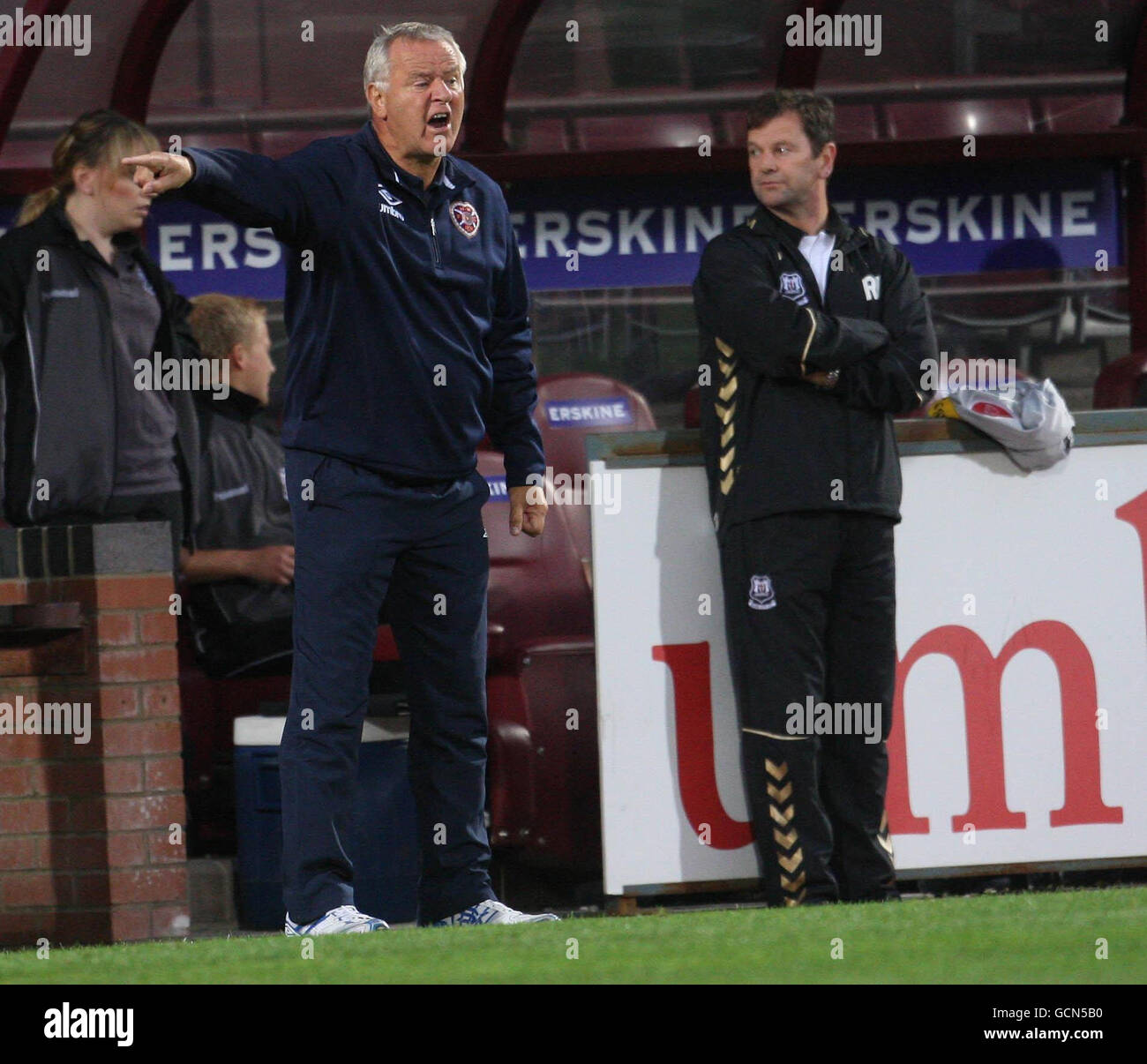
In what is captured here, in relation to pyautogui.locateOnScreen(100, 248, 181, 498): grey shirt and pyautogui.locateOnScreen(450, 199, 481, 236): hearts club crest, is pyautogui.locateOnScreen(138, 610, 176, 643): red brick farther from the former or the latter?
pyautogui.locateOnScreen(450, 199, 481, 236): hearts club crest

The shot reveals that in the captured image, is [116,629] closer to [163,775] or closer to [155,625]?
[155,625]

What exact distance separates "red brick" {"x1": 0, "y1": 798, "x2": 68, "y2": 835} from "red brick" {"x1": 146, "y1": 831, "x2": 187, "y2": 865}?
245 millimetres

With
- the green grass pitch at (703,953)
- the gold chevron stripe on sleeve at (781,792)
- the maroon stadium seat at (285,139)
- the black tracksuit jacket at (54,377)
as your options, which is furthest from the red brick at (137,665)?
the maroon stadium seat at (285,139)

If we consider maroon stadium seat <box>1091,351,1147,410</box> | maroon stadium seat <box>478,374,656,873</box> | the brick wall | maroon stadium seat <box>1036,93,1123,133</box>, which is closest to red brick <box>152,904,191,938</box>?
the brick wall

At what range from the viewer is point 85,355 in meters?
6.39

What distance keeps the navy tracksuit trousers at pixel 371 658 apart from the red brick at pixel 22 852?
1.16 m

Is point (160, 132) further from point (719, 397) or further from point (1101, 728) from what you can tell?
point (1101, 728)

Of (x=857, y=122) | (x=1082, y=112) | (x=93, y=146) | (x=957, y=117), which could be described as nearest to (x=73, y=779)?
(x=93, y=146)

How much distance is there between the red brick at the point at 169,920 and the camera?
6008 millimetres

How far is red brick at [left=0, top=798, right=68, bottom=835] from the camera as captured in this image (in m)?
6.01

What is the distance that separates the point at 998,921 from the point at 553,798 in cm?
233

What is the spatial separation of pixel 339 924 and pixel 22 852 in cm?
143

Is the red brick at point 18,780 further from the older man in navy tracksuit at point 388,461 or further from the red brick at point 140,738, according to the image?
the older man in navy tracksuit at point 388,461

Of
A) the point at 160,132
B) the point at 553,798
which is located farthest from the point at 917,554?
the point at 160,132
